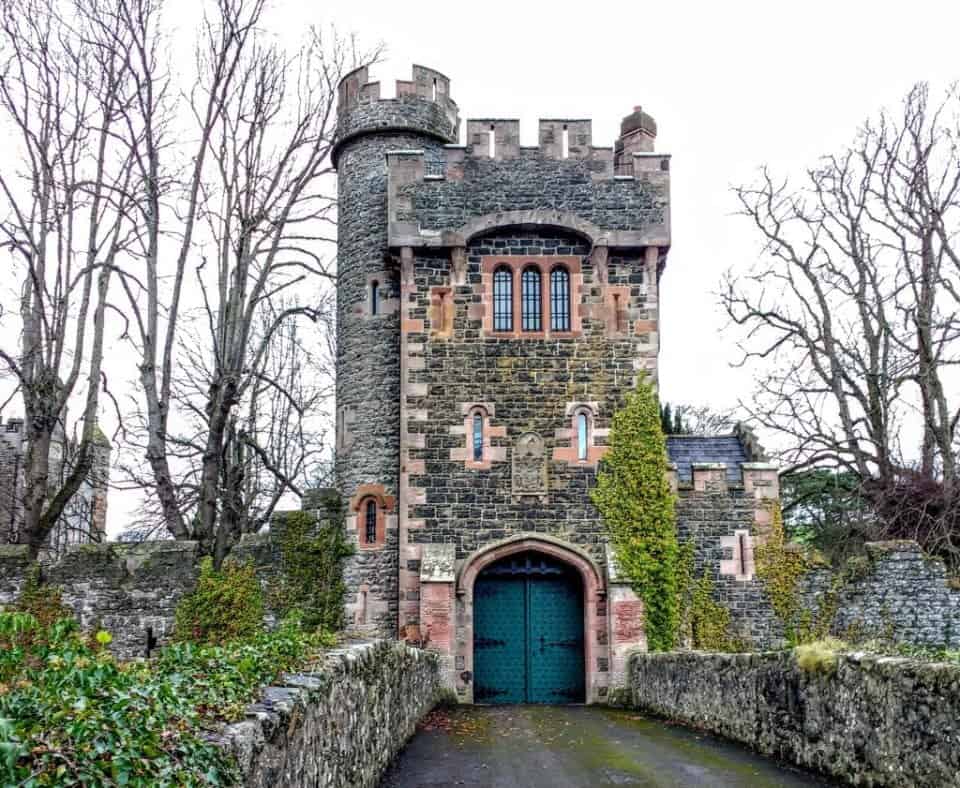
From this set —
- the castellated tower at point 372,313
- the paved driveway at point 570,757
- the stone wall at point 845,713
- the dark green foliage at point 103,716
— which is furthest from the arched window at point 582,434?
the dark green foliage at point 103,716

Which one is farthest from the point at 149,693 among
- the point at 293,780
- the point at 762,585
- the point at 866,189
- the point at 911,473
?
the point at 866,189

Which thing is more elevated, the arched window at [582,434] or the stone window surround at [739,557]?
the arched window at [582,434]

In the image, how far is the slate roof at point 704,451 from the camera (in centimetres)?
2011

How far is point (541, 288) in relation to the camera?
59.7 ft

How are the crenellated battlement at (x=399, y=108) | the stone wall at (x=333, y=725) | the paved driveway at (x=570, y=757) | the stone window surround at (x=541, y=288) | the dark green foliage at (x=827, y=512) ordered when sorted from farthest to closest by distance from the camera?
the dark green foliage at (x=827, y=512)
the crenellated battlement at (x=399, y=108)
the stone window surround at (x=541, y=288)
the paved driveway at (x=570, y=757)
the stone wall at (x=333, y=725)

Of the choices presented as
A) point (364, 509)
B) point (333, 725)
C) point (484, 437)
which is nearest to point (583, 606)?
point (484, 437)

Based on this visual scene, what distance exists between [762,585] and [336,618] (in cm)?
706

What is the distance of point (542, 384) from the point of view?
17812 mm

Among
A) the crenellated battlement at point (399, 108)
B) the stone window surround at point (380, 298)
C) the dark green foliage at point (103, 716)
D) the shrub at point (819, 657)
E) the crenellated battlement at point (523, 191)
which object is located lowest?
the shrub at point (819, 657)

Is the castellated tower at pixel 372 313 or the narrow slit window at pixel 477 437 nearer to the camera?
the narrow slit window at pixel 477 437

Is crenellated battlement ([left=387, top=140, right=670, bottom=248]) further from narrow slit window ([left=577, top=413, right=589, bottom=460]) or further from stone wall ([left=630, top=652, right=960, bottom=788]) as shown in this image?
stone wall ([left=630, top=652, right=960, bottom=788])

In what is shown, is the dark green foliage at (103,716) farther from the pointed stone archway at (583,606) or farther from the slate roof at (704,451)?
the slate roof at (704,451)

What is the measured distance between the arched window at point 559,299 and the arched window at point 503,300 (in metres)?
0.69

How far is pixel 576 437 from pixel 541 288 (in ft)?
8.56
